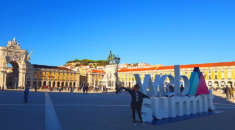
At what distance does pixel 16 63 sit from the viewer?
63906 millimetres

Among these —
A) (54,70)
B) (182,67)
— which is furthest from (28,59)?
(182,67)

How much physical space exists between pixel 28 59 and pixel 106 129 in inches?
2708

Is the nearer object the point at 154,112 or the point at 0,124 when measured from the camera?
the point at 0,124

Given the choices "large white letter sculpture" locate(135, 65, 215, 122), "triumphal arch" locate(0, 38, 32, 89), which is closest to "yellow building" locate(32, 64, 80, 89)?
"triumphal arch" locate(0, 38, 32, 89)

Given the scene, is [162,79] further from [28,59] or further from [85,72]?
[85,72]

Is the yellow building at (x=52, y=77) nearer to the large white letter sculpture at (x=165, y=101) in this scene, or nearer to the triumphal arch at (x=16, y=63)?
the triumphal arch at (x=16, y=63)

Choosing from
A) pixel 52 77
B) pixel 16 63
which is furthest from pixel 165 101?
pixel 52 77

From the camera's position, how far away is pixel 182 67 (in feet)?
226

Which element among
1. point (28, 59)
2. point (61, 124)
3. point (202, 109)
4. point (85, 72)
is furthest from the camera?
point (85, 72)

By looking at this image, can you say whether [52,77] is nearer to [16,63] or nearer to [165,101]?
[16,63]

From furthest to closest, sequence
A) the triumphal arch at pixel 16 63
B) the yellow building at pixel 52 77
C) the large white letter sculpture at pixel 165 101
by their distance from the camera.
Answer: the yellow building at pixel 52 77 < the triumphal arch at pixel 16 63 < the large white letter sculpture at pixel 165 101

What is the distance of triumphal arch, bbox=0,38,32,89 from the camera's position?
57531 millimetres

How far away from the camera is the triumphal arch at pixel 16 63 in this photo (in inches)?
2265

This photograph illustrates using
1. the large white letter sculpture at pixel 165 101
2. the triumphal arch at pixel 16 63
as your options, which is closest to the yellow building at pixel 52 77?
the triumphal arch at pixel 16 63
